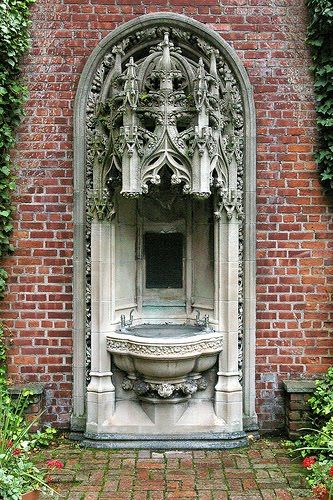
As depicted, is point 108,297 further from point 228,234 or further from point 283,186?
point 283,186

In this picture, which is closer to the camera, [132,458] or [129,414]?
[132,458]

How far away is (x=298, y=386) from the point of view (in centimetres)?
632

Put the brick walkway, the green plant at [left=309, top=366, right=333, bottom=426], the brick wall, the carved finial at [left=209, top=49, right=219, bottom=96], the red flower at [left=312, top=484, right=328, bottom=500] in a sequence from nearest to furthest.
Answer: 1. the red flower at [left=312, top=484, right=328, bottom=500]
2. the brick walkway
3. the green plant at [left=309, top=366, right=333, bottom=426]
4. the carved finial at [left=209, top=49, right=219, bottom=96]
5. the brick wall

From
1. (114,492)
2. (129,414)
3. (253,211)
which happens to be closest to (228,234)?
(253,211)

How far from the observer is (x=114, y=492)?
5.11 meters

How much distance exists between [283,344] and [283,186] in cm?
165

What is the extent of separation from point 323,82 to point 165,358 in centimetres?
320

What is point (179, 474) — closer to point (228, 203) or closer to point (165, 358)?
point (165, 358)

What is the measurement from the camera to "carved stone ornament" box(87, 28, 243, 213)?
5867 millimetres

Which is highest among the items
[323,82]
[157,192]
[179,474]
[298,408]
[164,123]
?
[323,82]

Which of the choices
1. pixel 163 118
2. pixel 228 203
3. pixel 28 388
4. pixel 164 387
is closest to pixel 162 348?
pixel 164 387

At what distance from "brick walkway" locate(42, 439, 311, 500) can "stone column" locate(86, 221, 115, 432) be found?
0.48m

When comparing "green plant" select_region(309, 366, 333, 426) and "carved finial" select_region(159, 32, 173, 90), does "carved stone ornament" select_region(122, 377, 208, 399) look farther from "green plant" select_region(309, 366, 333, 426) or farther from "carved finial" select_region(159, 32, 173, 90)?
"carved finial" select_region(159, 32, 173, 90)

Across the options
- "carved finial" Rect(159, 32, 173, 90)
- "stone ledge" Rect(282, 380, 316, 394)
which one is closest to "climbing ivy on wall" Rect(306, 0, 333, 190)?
"carved finial" Rect(159, 32, 173, 90)
